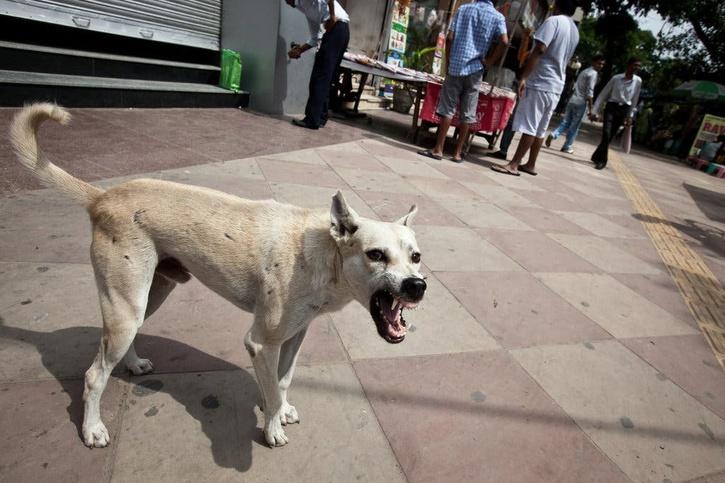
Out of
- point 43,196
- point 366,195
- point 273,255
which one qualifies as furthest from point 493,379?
point 43,196

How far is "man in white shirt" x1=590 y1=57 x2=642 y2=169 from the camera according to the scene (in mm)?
10977

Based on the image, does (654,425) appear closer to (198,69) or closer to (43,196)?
(43,196)

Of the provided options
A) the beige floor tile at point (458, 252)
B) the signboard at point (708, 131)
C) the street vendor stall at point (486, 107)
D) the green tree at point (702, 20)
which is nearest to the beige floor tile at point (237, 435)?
the beige floor tile at point (458, 252)

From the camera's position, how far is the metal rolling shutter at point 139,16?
639 cm

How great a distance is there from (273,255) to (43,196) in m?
3.20

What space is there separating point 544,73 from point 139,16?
26.2 feet

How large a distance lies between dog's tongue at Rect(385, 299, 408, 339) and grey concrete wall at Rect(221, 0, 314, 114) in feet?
27.7

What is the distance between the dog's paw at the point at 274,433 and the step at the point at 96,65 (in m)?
7.23

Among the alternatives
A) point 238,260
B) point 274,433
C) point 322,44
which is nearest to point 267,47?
point 322,44

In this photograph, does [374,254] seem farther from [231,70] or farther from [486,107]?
[231,70]

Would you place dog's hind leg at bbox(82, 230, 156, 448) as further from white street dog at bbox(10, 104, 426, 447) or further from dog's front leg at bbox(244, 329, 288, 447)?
dog's front leg at bbox(244, 329, 288, 447)

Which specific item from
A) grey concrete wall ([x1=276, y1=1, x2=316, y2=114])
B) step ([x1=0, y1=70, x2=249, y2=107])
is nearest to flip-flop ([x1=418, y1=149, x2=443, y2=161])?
grey concrete wall ([x1=276, y1=1, x2=316, y2=114])

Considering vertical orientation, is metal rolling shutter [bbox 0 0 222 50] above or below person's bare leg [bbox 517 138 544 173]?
above

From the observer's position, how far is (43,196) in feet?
12.3
